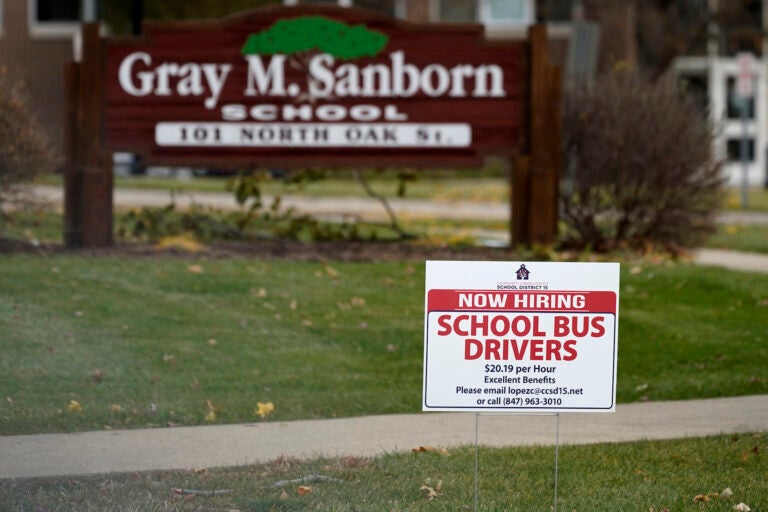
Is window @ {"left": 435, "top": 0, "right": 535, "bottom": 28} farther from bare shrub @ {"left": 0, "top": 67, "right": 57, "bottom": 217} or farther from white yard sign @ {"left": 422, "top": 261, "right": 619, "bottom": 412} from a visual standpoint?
white yard sign @ {"left": 422, "top": 261, "right": 619, "bottom": 412}

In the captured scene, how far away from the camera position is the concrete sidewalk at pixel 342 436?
25.0 feet

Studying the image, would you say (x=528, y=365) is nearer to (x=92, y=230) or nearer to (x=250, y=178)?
(x=92, y=230)

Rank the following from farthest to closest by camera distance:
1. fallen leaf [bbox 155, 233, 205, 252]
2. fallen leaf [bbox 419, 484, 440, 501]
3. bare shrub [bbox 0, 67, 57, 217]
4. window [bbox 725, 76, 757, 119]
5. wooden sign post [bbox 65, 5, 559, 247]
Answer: window [bbox 725, 76, 757, 119]
wooden sign post [bbox 65, 5, 559, 247]
fallen leaf [bbox 155, 233, 205, 252]
bare shrub [bbox 0, 67, 57, 217]
fallen leaf [bbox 419, 484, 440, 501]

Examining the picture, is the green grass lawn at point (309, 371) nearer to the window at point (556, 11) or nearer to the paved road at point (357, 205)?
the paved road at point (357, 205)

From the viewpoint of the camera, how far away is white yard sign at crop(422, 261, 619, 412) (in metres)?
6.19

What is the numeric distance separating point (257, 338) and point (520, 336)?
196 inches

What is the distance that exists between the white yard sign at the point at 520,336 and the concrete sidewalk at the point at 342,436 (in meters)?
1.79

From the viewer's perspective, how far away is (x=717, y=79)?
4369 cm

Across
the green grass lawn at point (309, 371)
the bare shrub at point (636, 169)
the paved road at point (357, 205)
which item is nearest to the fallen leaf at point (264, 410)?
the green grass lawn at point (309, 371)

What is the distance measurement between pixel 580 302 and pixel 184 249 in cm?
870

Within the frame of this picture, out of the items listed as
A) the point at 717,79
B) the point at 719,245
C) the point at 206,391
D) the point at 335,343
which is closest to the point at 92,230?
the point at 335,343

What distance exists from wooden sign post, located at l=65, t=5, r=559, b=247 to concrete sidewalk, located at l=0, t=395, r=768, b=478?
5.64 metres

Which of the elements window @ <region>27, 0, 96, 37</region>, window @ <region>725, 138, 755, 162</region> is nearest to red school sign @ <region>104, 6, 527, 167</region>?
window @ <region>27, 0, 96, 37</region>

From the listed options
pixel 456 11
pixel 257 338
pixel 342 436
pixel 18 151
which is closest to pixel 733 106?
pixel 456 11
